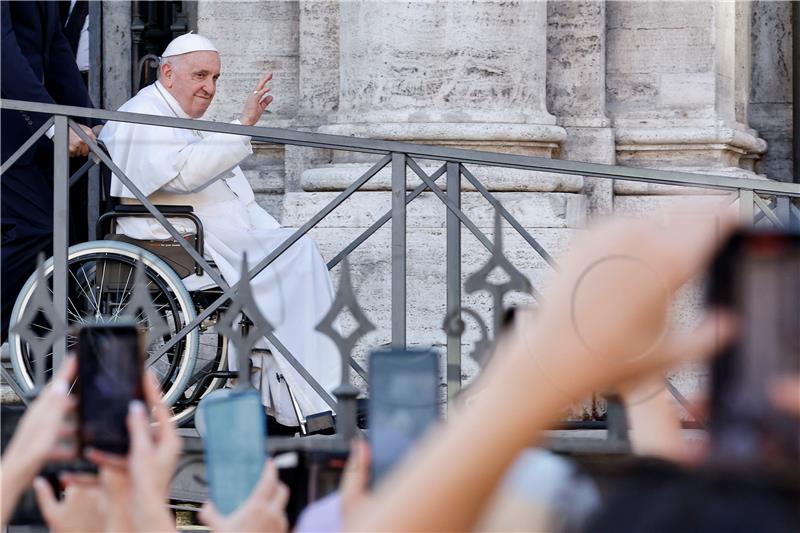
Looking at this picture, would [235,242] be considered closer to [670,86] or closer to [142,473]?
[670,86]

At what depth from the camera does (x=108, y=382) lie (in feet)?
6.10

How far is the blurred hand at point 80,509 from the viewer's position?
1.80 meters

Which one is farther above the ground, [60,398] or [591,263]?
[591,263]

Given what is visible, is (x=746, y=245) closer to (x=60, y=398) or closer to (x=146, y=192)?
(x=60, y=398)

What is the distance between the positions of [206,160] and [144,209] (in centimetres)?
28

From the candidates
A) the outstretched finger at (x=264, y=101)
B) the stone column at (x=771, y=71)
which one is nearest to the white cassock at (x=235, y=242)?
the outstretched finger at (x=264, y=101)

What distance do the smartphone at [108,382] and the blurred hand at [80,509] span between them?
60 mm

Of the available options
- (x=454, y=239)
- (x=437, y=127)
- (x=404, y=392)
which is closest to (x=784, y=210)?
(x=454, y=239)

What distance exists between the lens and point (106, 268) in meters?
5.28

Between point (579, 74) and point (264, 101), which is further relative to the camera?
point (579, 74)

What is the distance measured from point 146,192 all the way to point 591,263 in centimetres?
444

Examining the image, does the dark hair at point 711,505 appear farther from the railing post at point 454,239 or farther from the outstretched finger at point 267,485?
the railing post at point 454,239

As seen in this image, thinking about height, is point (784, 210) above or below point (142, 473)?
above

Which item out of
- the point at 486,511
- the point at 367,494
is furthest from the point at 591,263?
the point at 367,494
